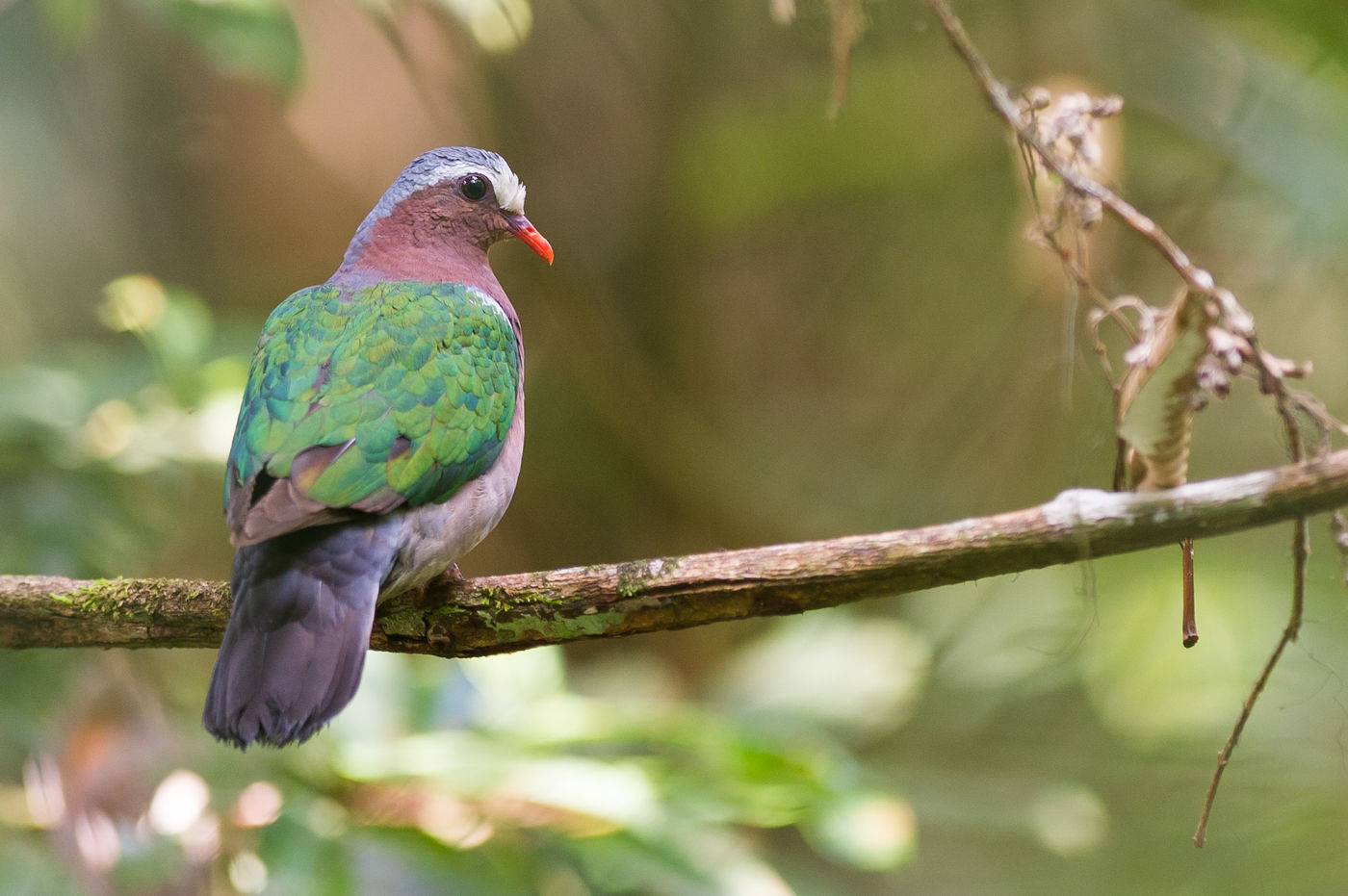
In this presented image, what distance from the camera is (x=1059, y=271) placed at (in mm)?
4422

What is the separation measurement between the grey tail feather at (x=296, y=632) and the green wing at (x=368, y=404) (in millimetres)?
90

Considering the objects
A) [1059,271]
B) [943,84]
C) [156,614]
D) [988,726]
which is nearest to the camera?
[156,614]

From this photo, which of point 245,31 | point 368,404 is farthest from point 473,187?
point 368,404

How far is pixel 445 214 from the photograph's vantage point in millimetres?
3137

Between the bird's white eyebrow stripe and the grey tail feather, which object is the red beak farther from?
the grey tail feather

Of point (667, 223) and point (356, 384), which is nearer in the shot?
point (356, 384)

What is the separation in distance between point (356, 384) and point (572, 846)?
146 centimetres

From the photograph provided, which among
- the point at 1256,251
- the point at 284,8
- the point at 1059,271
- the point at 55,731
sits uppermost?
the point at 1256,251

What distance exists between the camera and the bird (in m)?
2.07

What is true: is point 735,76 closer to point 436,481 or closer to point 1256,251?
point 1256,251

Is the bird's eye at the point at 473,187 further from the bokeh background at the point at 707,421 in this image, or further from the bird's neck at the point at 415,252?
the bokeh background at the point at 707,421

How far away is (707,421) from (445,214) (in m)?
2.94

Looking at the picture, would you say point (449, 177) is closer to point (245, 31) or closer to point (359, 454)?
point (245, 31)

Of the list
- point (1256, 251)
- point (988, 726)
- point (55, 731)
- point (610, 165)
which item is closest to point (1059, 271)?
point (1256, 251)
